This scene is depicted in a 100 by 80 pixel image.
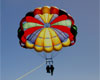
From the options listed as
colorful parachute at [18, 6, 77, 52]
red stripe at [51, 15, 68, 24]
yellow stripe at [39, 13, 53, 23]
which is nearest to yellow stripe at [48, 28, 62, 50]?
colorful parachute at [18, 6, 77, 52]

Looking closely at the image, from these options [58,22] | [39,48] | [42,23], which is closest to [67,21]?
[58,22]

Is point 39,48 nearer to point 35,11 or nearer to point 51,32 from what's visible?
point 51,32

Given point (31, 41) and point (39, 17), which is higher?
point (39, 17)

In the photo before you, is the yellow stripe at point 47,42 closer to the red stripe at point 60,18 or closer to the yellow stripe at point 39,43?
the yellow stripe at point 39,43

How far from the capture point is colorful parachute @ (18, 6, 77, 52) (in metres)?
20.1

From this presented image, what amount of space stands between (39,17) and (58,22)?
2.12 m

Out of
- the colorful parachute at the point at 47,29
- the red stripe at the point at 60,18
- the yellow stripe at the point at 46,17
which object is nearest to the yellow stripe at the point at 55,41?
the colorful parachute at the point at 47,29

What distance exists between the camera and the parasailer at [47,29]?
2005 centimetres

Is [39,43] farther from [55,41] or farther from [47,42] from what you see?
[55,41]

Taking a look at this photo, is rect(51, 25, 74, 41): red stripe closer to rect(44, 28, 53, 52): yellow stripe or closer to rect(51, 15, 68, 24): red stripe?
rect(51, 15, 68, 24): red stripe

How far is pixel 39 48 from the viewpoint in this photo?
19.9 m

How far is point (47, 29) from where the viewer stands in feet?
66.9

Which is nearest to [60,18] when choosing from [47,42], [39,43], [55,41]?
[55,41]

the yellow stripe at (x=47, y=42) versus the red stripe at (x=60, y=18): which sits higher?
the red stripe at (x=60, y=18)
